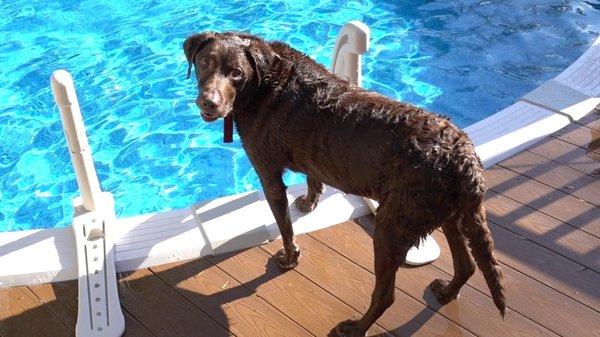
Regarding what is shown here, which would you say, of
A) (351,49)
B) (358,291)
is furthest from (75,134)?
(358,291)

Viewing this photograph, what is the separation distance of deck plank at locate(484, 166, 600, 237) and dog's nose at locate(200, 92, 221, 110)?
204cm

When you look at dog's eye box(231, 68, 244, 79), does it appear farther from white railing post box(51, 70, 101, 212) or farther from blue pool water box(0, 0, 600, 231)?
blue pool water box(0, 0, 600, 231)

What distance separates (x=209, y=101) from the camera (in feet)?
8.23

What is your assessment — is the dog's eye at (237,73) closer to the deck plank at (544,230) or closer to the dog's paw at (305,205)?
the dog's paw at (305,205)

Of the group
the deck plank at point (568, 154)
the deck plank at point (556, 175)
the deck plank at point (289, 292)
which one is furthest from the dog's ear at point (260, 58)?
the deck plank at point (568, 154)

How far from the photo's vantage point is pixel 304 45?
6.71 metres

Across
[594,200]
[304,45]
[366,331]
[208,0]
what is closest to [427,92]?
[304,45]

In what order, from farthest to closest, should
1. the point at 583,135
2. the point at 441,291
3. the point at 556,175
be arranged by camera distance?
the point at 583,135 < the point at 556,175 < the point at 441,291

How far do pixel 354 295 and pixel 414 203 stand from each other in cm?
91

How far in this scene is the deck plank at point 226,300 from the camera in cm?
291

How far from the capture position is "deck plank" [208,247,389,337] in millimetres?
2945

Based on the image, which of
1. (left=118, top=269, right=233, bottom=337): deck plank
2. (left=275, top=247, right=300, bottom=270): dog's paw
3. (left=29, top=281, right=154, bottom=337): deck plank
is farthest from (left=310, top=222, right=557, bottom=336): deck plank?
(left=29, top=281, right=154, bottom=337): deck plank

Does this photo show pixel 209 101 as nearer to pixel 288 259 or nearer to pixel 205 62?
pixel 205 62

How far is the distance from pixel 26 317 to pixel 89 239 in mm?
533
